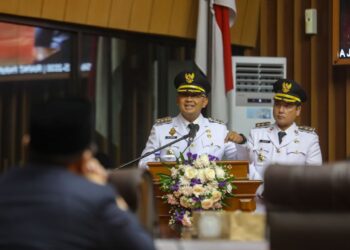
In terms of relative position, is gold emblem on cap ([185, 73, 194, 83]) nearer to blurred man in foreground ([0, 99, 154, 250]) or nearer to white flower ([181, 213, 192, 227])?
white flower ([181, 213, 192, 227])

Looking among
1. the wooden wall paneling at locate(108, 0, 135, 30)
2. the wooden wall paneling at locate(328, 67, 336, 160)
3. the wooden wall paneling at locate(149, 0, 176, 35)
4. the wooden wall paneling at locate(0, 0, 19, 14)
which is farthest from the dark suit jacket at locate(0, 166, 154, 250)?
the wooden wall paneling at locate(328, 67, 336, 160)

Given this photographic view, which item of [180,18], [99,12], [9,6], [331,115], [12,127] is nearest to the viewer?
[9,6]

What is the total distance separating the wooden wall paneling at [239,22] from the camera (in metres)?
6.55

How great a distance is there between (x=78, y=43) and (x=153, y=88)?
86 cm

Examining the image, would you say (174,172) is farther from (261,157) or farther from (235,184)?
(261,157)

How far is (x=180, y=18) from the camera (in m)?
6.28

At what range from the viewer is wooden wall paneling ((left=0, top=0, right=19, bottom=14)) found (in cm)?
531

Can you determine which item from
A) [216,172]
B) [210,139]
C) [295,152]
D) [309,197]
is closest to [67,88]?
[210,139]

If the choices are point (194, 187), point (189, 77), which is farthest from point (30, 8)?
point (194, 187)

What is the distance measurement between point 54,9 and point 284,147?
208cm

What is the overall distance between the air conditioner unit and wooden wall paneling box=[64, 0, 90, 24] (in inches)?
54.8

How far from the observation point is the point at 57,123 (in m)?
2.02

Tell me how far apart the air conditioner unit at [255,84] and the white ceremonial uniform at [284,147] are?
113cm

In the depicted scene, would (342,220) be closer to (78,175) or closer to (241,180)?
(78,175)
